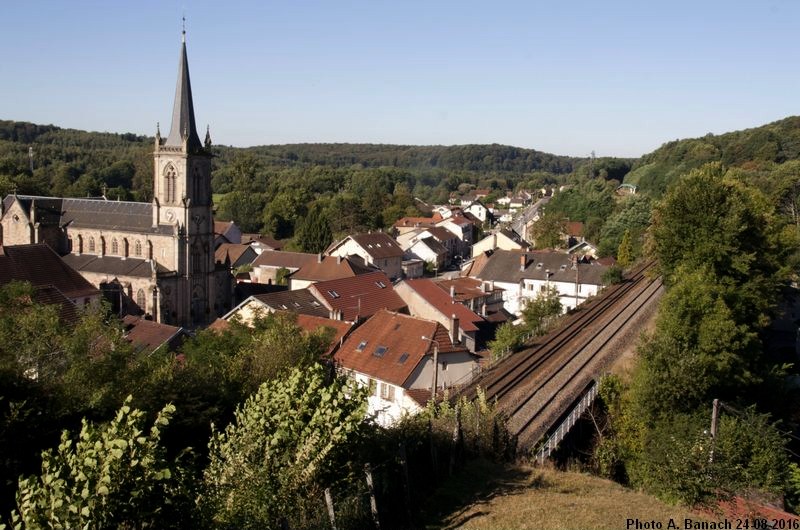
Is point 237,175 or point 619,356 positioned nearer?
point 619,356

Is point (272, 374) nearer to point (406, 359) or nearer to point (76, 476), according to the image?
point (406, 359)

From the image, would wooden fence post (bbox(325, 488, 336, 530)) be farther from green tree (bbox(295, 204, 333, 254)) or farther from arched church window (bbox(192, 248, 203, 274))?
green tree (bbox(295, 204, 333, 254))

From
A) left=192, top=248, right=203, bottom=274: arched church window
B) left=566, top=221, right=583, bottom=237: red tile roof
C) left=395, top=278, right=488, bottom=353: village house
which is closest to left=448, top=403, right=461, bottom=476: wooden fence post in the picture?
left=395, top=278, right=488, bottom=353: village house

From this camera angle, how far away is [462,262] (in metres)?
77.6

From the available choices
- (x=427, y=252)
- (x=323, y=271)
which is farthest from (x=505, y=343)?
(x=427, y=252)

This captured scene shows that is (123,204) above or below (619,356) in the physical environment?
above

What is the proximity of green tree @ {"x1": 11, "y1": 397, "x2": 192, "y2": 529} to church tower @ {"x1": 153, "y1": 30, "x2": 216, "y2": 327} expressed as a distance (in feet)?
120

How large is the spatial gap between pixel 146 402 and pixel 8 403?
8.50 ft

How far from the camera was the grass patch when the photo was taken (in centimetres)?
1067

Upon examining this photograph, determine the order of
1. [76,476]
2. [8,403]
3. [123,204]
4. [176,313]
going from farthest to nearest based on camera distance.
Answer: [123,204]
[176,313]
[8,403]
[76,476]

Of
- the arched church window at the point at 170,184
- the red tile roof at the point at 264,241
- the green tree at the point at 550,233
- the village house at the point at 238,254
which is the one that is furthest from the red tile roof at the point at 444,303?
the red tile roof at the point at 264,241

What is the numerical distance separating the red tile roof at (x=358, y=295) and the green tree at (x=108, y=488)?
2773 cm

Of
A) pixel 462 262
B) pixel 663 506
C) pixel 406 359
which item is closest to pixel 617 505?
pixel 663 506

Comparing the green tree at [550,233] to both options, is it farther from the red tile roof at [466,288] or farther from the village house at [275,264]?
the village house at [275,264]
